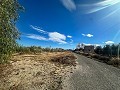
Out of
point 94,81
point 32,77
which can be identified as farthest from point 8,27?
point 94,81

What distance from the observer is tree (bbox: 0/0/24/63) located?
26.3ft

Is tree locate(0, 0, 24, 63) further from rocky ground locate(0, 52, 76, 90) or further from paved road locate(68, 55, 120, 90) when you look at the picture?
paved road locate(68, 55, 120, 90)

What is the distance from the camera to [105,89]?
402 inches

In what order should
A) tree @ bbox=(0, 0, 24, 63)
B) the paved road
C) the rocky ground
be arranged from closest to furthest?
tree @ bbox=(0, 0, 24, 63), the rocky ground, the paved road

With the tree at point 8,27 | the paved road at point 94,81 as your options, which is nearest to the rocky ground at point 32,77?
the paved road at point 94,81

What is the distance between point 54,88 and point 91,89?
104 inches

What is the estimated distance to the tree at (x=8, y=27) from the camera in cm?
802

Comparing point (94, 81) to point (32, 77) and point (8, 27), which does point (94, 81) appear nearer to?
point (32, 77)

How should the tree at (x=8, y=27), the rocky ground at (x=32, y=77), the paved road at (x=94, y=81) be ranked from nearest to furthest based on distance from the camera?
1. the tree at (x=8, y=27)
2. the rocky ground at (x=32, y=77)
3. the paved road at (x=94, y=81)

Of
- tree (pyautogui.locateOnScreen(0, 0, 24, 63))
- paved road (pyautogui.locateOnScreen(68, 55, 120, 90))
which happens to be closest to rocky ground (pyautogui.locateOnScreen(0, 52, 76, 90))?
paved road (pyautogui.locateOnScreen(68, 55, 120, 90))

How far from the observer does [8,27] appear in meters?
8.61

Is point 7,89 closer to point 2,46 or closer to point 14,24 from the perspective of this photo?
point 2,46

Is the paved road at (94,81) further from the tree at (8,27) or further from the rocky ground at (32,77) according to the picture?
the tree at (8,27)

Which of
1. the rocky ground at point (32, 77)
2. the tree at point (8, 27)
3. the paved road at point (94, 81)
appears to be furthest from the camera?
the paved road at point (94, 81)
